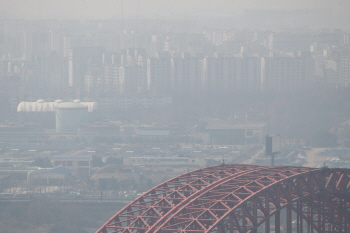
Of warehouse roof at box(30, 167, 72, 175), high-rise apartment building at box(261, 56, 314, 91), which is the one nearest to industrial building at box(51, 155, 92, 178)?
warehouse roof at box(30, 167, 72, 175)

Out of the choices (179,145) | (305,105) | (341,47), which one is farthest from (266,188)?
(341,47)

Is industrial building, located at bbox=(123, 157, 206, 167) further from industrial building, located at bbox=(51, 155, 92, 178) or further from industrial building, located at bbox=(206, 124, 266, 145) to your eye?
industrial building, located at bbox=(206, 124, 266, 145)

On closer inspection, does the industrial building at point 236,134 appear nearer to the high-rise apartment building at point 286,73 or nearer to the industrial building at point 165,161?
the industrial building at point 165,161

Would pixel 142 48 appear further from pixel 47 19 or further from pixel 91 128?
pixel 91 128

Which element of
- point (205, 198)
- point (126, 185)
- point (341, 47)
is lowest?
point (126, 185)

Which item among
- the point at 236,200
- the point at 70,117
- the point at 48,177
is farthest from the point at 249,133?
the point at 236,200

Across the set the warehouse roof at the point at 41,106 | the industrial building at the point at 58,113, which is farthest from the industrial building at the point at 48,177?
Answer: the warehouse roof at the point at 41,106

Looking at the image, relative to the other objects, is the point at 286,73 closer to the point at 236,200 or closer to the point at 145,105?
the point at 145,105
